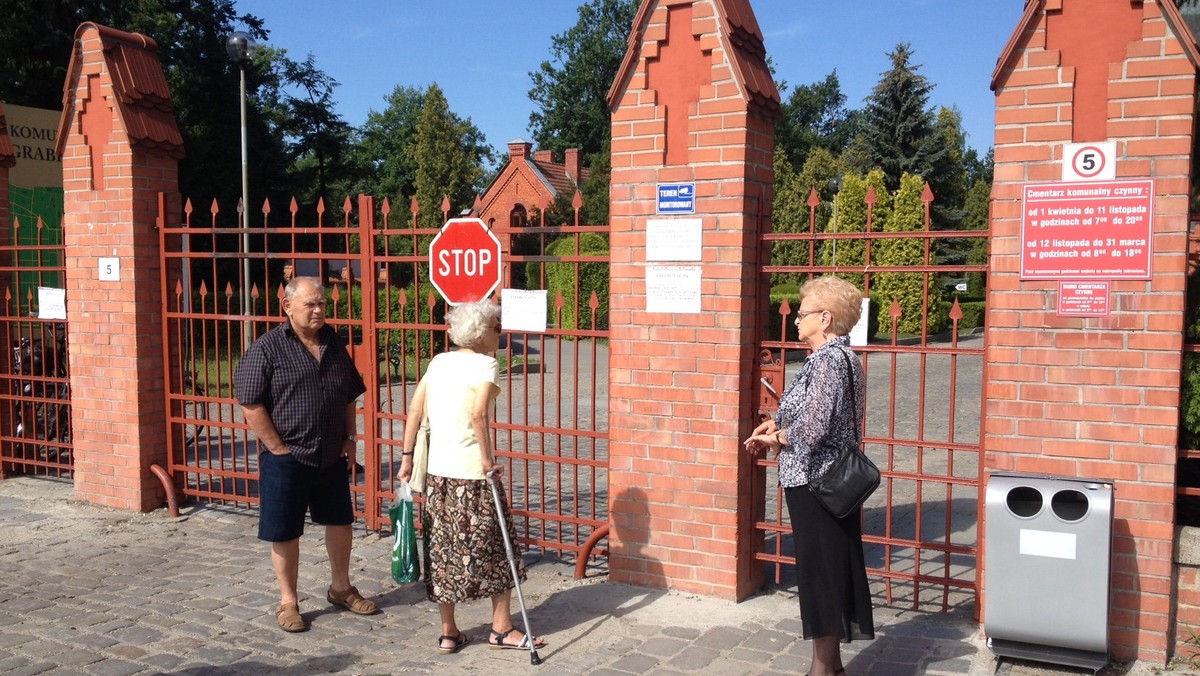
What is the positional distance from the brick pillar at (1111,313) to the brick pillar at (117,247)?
5781 mm

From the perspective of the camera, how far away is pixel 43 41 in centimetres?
2064

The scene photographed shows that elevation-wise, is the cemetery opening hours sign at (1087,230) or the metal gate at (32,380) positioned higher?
the cemetery opening hours sign at (1087,230)

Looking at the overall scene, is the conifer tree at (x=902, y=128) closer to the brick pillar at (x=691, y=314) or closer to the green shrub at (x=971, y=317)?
the green shrub at (x=971, y=317)

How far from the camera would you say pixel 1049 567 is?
157 inches

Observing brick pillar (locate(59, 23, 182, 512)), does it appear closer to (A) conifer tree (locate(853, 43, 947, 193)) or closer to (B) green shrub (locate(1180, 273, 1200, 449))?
(B) green shrub (locate(1180, 273, 1200, 449))

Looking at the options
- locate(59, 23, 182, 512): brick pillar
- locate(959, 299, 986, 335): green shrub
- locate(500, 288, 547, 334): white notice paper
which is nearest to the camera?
locate(500, 288, 547, 334): white notice paper

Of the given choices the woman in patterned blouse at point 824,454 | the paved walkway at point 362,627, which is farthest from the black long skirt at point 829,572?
the paved walkway at point 362,627

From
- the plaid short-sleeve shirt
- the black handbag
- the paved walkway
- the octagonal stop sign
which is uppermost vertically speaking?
the octagonal stop sign

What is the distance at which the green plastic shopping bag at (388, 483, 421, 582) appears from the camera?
4.58 m

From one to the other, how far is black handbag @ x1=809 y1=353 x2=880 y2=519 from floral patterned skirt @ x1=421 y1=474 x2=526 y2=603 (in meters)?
1.51

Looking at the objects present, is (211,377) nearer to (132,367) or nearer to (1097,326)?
(132,367)

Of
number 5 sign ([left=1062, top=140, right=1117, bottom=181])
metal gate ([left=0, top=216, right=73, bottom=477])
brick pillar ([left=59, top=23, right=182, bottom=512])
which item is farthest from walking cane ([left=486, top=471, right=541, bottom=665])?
metal gate ([left=0, top=216, right=73, bottom=477])

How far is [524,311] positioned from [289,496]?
5.59 ft

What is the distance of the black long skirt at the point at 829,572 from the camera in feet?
12.7
